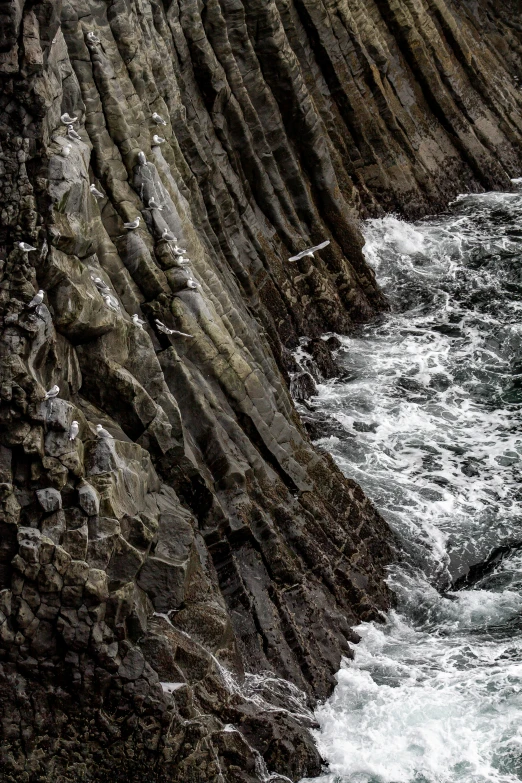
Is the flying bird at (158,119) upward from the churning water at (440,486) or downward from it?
upward

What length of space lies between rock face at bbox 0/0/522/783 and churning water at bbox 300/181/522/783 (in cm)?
79

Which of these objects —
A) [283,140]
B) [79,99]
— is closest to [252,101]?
[283,140]

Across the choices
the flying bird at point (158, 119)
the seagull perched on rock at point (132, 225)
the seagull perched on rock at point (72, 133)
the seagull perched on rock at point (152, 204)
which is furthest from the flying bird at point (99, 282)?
the flying bird at point (158, 119)

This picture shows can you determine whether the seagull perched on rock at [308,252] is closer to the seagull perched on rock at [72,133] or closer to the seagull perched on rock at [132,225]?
the seagull perched on rock at [132,225]

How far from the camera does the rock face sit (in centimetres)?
1642

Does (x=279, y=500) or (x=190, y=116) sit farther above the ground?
(x=190, y=116)

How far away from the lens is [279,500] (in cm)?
2094

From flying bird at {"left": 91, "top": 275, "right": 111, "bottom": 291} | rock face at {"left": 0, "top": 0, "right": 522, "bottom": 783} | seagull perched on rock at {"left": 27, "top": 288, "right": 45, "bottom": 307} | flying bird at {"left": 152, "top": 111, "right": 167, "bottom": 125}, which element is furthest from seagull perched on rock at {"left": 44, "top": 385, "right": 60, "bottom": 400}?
flying bird at {"left": 152, "top": 111, "right": 167, "bottom": 125}

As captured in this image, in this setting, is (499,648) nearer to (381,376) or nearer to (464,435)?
(464,435)

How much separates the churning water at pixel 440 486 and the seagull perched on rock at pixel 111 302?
24.4 feet

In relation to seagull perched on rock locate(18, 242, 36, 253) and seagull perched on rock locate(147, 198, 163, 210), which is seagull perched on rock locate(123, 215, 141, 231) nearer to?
seagull perched on rock locate(147, 198, 163, 210)

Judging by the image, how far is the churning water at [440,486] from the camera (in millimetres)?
18750

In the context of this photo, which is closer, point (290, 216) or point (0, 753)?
point (0, 753)

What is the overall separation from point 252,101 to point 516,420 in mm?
10837
